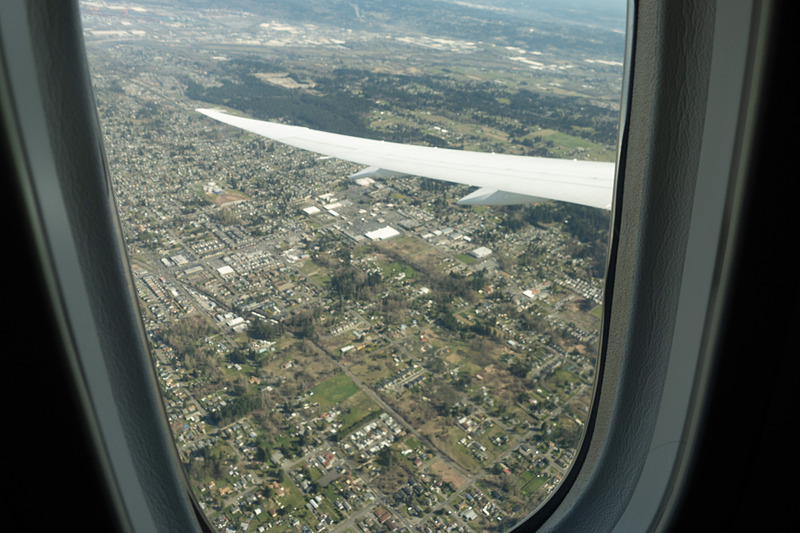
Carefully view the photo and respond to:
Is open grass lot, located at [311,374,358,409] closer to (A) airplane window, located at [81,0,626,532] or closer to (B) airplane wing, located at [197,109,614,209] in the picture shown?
(A) airplane window, located at [81,0,626,532]

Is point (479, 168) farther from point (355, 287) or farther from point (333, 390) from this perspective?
point (355, 287)

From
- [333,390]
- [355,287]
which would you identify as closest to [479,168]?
[333,390]

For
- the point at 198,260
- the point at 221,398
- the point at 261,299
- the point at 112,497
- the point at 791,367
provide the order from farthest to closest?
the point at 198,260, the point at 261,299, the point at 221,398, the point at 791,367, the point at 112,497

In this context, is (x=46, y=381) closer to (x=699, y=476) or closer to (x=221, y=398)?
(x=699, y=476)

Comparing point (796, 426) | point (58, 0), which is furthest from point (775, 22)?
point (58, 0)

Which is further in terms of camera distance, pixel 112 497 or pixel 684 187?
pixel 684 187

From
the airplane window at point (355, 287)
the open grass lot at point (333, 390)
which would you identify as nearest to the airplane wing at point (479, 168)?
the airplane window at point (355, 287)

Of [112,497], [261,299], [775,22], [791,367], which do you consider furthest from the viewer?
[261,299]

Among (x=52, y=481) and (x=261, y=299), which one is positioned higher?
(x=52, y=481)
